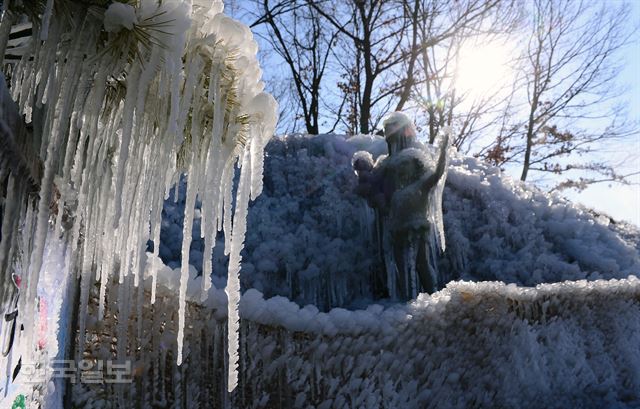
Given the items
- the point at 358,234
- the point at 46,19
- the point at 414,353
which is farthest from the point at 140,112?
the point at 358,234

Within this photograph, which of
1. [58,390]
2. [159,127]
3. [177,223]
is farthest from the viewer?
[177,223]

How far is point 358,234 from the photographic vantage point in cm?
845

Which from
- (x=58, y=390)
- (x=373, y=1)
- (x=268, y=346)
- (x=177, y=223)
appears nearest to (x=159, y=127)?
(x=58, y=390)

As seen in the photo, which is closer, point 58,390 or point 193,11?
point 193,11

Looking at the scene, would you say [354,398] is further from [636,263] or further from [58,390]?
[636,263]

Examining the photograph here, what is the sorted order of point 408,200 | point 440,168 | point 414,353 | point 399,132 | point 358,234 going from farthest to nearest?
1. point 358,234
2. point 399,132
3. point 408,200
4. point 440,168
5. point 414,353

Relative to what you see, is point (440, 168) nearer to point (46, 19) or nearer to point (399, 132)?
point (399, 132)

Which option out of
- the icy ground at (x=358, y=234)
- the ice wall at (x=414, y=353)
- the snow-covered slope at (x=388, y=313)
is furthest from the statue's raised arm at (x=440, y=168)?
the icy ground at (x=358, y=234)

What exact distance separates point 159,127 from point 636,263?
8.85m

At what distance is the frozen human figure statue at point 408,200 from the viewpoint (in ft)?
21.7

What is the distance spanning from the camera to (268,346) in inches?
130

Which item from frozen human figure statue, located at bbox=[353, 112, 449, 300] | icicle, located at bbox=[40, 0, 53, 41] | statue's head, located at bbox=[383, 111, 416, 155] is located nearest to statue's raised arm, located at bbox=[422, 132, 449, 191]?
frozen human figure statue, located at bbox=[353, 112, 449, 300]

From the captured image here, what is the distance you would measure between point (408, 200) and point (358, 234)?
195cm

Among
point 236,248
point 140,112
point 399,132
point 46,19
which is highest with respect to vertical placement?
point 399,132
